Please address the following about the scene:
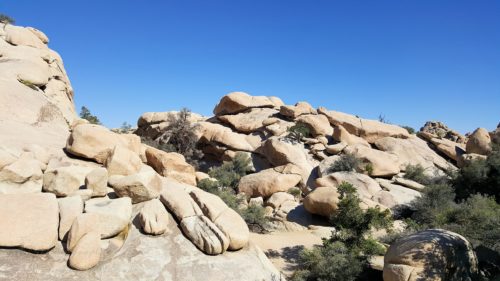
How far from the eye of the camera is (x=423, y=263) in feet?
25.1

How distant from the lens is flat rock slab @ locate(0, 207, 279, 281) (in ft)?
17.6

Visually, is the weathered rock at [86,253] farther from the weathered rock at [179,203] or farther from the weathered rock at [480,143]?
the weathered rock at [480,143]

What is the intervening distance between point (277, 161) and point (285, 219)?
778 cm

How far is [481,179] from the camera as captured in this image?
1988 centimetres

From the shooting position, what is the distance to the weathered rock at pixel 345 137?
26031 millimetres

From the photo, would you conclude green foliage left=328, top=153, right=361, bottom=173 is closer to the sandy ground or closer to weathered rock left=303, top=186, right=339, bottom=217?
weathered rock left=303, top=186, right=339, bottom=217

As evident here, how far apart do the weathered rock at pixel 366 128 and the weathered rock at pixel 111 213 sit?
2411 centimetres

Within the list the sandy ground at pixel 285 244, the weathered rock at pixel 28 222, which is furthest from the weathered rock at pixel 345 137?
the weathered rock at pixel 28 222

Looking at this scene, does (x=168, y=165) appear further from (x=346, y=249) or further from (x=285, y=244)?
(x=346, y=249)

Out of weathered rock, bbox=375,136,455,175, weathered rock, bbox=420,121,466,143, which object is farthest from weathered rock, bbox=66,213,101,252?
weathered rock, bbox=420,121,466,143

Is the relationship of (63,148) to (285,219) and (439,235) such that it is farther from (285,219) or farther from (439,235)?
(285,219)

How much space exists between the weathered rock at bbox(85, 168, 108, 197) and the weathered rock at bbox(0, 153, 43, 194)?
2.88 ft

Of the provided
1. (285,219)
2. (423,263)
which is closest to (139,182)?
(423,263)

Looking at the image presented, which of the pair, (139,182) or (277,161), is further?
(277,161)
